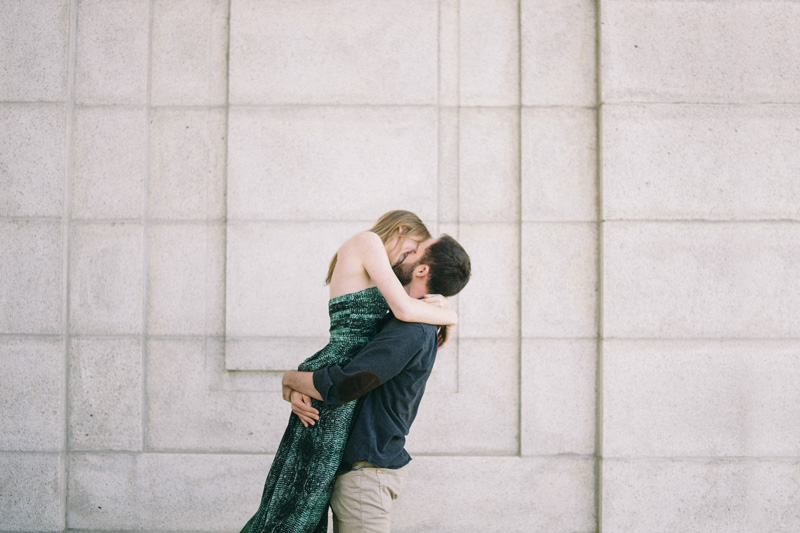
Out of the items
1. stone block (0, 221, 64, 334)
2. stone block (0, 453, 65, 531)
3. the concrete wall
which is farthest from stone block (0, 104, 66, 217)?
stone block (0, 453, 65, 531)

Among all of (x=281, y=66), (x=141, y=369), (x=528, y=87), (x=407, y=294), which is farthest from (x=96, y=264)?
(x=528, y=87)

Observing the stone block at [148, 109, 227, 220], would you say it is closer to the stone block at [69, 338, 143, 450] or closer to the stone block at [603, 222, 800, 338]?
the stone block at [69, 338, 143, 450]

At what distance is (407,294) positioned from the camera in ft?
8.66

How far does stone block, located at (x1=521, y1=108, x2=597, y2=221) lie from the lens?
13.6ft

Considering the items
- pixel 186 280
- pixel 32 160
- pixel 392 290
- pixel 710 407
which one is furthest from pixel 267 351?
pixel 710 407

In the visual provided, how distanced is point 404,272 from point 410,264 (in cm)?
5

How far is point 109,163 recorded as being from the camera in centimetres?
421

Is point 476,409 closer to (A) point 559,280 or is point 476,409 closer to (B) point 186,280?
(A) point 559,280

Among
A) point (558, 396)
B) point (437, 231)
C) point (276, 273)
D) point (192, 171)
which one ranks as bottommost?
point (558, 396)

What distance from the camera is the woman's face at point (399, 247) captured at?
276 centimetres

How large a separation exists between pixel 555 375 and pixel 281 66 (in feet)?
8.87

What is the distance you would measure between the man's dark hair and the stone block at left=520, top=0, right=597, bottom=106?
1.97 m

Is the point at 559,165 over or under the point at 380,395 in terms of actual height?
over

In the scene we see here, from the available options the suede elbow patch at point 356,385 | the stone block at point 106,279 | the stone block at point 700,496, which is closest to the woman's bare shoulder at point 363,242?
the suede elbow patch at point 356,385
